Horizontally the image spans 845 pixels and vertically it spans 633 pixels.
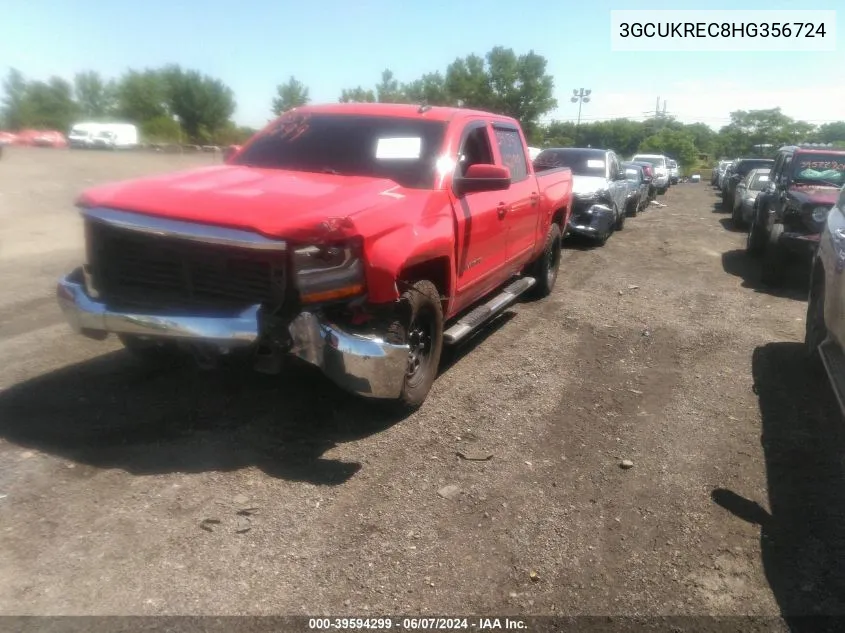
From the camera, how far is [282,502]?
3.42 meters

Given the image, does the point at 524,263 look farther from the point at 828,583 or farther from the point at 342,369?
the point at 828,583

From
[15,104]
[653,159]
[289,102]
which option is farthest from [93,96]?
[653,159]

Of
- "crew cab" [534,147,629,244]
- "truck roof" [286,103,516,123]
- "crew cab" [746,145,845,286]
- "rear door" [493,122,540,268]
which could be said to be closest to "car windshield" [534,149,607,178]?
"crew cab" [534,147,629,244]

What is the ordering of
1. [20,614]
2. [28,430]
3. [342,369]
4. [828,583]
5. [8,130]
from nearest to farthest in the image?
[20,614], [828,583], [342,369], [28,430], [8,130]

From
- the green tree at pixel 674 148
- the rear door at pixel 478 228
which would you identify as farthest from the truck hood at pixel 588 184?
the green tree at pixel 674 148

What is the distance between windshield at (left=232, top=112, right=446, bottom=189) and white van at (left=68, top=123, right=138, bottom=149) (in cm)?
3713

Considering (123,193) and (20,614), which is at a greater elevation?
(123,193)

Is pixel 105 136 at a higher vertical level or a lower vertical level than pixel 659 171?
higher

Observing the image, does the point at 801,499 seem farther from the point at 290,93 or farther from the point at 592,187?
the point at 290,93

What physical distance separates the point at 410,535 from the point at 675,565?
117 cm

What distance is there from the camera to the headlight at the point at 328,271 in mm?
3588

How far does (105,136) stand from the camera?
38.5 metres

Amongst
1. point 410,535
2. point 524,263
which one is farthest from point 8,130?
point 410,535

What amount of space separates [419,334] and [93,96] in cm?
5766
